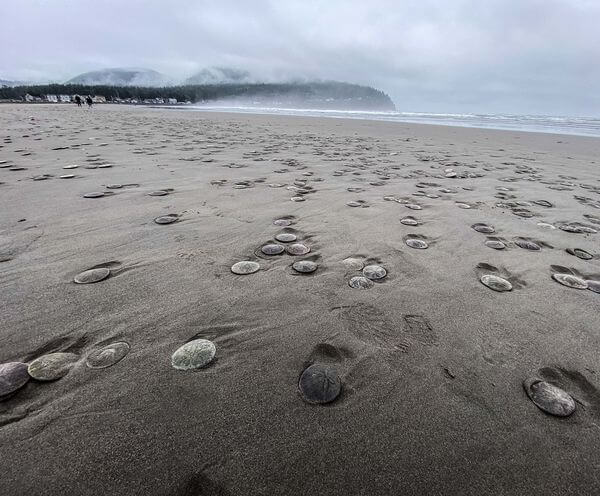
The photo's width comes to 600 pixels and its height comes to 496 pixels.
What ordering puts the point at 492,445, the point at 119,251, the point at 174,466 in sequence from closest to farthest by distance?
the point at 174,466
the point at 492,445
the point at 119,251

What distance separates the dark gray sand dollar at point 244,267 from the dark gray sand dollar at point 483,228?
2.26 m

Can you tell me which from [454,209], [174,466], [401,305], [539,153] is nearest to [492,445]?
[401,305]

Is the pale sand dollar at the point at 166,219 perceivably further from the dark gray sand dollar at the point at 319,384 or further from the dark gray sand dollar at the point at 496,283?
the dark gray sand dollar at the point at 496,283

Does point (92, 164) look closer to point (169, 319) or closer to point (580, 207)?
point (169, 319)

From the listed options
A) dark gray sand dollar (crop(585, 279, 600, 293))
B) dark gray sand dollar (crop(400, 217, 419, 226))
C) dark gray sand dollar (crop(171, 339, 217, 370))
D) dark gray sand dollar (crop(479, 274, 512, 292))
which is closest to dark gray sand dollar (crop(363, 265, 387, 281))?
dark gray sand dollar (crop(479, 274, 512, 292))

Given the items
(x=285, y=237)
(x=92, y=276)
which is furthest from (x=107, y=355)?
(x=285, y=237)

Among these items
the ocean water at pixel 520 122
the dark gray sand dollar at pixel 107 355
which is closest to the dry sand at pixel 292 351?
the dark gray sand dollar at pixel 107 355

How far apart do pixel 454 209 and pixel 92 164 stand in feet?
19.0

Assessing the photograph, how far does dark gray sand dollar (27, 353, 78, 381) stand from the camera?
132cm

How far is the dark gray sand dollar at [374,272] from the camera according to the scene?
2182 millimetres

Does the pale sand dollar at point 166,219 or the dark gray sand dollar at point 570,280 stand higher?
the dark gray sand dollar at point 570,280

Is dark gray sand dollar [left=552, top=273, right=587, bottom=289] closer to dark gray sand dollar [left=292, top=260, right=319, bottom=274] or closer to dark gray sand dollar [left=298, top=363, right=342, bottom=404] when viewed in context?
dark gray sand dollar [left=292, top=260, right=319, bottom=274]

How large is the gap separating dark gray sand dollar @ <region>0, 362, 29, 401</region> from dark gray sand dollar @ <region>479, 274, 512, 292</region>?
261 cm

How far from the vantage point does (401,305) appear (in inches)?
74.6
